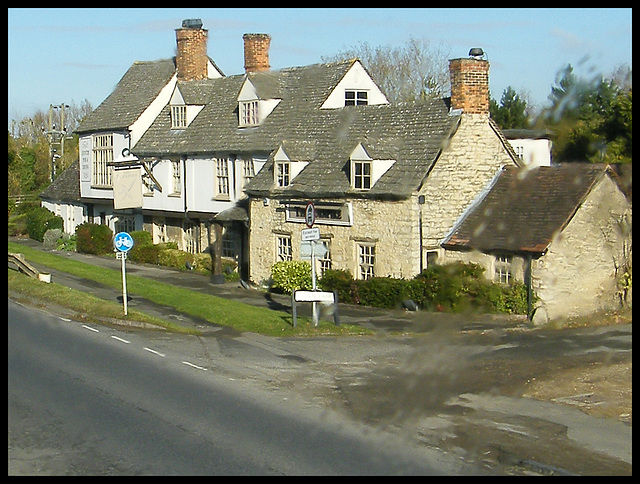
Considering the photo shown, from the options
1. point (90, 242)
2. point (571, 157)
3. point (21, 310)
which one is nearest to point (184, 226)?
point (90, 242)

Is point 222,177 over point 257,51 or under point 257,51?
→ under

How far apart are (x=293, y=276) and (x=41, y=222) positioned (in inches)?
959

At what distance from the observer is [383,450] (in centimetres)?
1167

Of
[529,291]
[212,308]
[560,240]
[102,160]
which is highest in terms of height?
[102,160]

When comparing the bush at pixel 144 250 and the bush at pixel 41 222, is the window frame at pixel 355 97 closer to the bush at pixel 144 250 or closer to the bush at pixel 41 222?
the bush at pixel 144 250

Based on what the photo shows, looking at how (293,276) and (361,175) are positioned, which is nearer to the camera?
(361,175)

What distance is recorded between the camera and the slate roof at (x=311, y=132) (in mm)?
27750

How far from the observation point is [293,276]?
28.3 metres

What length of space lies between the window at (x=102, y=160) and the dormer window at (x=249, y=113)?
31.7 ft

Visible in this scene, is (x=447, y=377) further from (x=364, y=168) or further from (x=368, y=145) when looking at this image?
(x=368, y=145)

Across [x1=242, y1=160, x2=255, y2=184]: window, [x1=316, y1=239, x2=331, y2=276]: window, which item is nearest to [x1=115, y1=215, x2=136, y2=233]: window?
[x1=242, y1=160, x2=255, y2=184]: window

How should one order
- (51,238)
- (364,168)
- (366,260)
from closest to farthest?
(364,168) → (366,260) → (51,238)

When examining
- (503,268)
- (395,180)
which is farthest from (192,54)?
(503,268)
